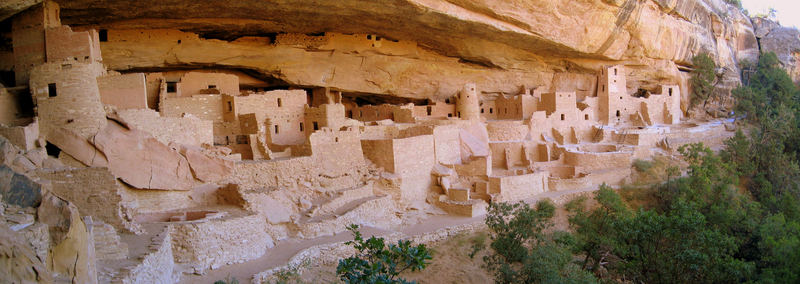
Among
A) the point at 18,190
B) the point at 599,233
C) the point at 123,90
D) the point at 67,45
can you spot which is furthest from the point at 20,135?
the point at 599,233

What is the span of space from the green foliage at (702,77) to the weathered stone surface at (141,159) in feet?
74.1

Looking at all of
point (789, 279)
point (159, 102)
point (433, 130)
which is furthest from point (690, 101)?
point (159, 102)

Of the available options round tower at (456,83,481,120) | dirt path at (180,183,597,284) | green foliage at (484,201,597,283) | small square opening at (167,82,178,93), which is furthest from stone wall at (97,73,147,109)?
round tower at (456,83,481,120)

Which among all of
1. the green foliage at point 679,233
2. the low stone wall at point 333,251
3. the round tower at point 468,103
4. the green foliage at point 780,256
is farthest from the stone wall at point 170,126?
the green foliage at point 780,256

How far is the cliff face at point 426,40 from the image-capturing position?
1443 cm

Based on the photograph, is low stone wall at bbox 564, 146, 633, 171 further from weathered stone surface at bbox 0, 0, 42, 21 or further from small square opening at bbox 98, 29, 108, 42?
weathered stone surface at bbox 0, 0, 42, 21

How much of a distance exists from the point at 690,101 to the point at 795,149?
4547 mm

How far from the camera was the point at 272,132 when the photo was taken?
15.0 meters

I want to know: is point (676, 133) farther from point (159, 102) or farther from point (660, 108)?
point (159, 102)

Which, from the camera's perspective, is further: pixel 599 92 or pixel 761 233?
pixel 599 92

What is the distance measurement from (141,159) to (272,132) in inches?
187

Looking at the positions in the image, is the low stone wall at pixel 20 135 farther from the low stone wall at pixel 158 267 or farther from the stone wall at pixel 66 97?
the low stone wall at pixel 158 267

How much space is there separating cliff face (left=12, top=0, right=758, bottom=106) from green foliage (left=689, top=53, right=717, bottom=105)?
1.67ft

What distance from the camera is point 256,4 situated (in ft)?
45.0
